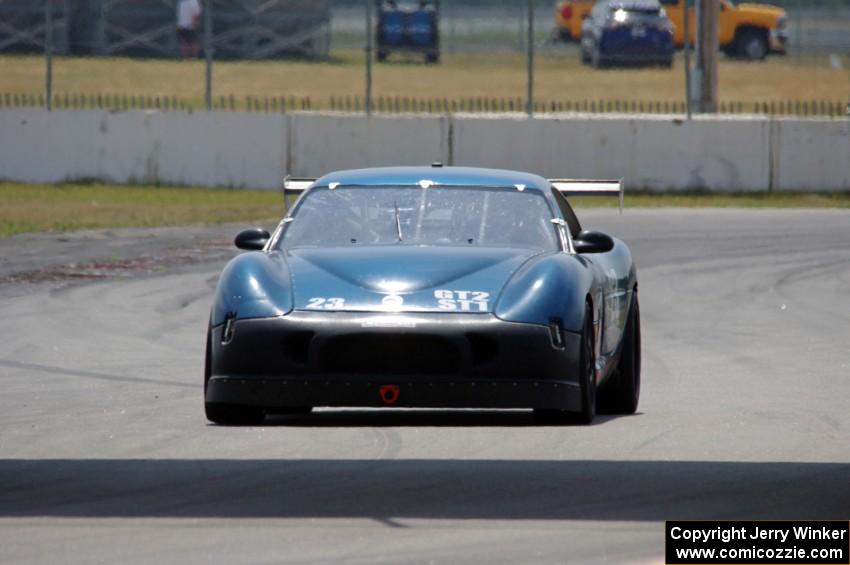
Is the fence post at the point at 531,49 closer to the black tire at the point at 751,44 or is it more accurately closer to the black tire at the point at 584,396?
the black tire at the point at 751,44

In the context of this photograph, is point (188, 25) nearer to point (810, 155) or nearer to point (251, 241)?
point (810, 155)

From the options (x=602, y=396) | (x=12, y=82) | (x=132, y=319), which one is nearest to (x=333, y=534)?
(x=602, y=396)

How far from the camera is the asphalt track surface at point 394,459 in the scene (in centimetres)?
680

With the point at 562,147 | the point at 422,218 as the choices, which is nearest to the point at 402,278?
the point at 422,218

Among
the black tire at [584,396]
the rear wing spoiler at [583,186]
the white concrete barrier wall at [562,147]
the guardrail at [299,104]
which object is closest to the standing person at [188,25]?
the guardrail at [299,104]

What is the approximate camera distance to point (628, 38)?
3284cm

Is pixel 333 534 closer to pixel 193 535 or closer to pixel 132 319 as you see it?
pixel 193 535

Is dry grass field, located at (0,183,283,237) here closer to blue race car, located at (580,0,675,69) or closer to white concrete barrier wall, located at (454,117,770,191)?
white concrete barrier wall, located at (454,117,770,191)

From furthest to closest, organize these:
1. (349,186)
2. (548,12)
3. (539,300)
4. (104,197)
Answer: (548,12)
(104,197)
(349,186)
(539,300)

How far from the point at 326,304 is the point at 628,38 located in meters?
25.5

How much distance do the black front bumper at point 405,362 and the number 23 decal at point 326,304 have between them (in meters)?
0.05

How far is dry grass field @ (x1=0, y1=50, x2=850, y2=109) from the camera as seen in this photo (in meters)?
29.2

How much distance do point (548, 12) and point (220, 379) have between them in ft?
102

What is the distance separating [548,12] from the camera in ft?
126
